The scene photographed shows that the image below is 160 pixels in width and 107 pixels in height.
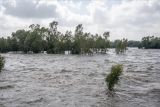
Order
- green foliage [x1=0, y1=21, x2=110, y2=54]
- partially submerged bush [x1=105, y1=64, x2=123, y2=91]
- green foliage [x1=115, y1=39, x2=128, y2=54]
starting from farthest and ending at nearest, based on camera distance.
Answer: green foliage [x1=115, y1=39, x2=128, y2=54] < green foliage [x1=0, y1=21, x2=110, y2=54] < partially submerged bush [x1=105, y1=64, x2=123, y2=91]

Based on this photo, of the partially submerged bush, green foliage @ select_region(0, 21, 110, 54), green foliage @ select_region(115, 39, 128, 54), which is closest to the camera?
the partially submerged bush

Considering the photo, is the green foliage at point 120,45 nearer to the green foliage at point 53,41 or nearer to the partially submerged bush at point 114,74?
the green foliage at point 53,41

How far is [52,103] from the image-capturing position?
24.0 m

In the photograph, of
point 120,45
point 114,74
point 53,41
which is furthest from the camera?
point 120,45

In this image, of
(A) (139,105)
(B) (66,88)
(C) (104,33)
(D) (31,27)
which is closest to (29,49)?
(D) (31,27)

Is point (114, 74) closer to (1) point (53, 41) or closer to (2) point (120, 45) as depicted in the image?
(1) point (53, 41)

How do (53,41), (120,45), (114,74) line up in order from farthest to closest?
1. (120,45)
2. (53,41)
3. (114,74)

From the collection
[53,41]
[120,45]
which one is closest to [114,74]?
[53,41]

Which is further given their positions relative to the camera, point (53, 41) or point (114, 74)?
point (53, 41)

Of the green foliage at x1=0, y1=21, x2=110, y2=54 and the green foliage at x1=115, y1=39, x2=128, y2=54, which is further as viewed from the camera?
the green foliage at x1=115, y1=39, x2=128, y2=54

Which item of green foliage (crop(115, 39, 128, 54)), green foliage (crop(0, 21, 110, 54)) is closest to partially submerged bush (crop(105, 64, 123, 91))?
green foliage (crop(0, 21, 110, 54))

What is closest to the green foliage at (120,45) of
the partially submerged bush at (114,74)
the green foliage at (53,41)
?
the green foliage at (53,41)

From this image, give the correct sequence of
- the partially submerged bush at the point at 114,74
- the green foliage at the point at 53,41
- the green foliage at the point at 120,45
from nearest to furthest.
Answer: the partially submerged bush at the point at 114,74
the green foliage at the point at 53,41
the green foliage at the point at 120,45

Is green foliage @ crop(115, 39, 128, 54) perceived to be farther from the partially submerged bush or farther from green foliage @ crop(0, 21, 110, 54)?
the partially submerged bush
